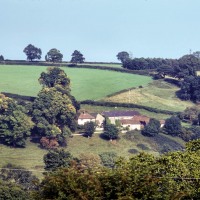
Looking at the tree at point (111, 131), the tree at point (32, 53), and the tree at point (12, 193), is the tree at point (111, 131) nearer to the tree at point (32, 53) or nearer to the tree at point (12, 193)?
the tree at point (12, 193)

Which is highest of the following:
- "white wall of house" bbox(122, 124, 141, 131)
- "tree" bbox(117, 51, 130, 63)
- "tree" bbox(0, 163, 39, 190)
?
"tree" bbox(117, 51, 130, 63)

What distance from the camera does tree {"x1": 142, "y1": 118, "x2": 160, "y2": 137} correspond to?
334 ft

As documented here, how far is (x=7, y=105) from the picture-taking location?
99688 millimetres

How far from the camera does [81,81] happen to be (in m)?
139

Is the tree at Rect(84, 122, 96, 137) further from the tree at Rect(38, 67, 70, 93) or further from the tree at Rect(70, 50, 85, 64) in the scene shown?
the tree at Rect(70, 50, 85, 64)

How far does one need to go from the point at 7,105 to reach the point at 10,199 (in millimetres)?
45498

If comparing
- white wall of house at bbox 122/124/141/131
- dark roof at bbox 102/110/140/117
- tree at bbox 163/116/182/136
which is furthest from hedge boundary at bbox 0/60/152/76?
tree at bbox 163/116/182/136

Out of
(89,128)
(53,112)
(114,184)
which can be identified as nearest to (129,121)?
(89,128)

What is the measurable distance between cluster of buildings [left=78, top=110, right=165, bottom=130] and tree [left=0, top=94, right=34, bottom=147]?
40.6 feet

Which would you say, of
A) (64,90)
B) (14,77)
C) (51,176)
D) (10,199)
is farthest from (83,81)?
(51,176)

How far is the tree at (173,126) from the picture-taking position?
103 m

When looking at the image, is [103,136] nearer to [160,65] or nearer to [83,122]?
[83,122]

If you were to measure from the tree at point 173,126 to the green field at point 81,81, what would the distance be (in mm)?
22339

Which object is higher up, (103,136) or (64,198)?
(64,198)
